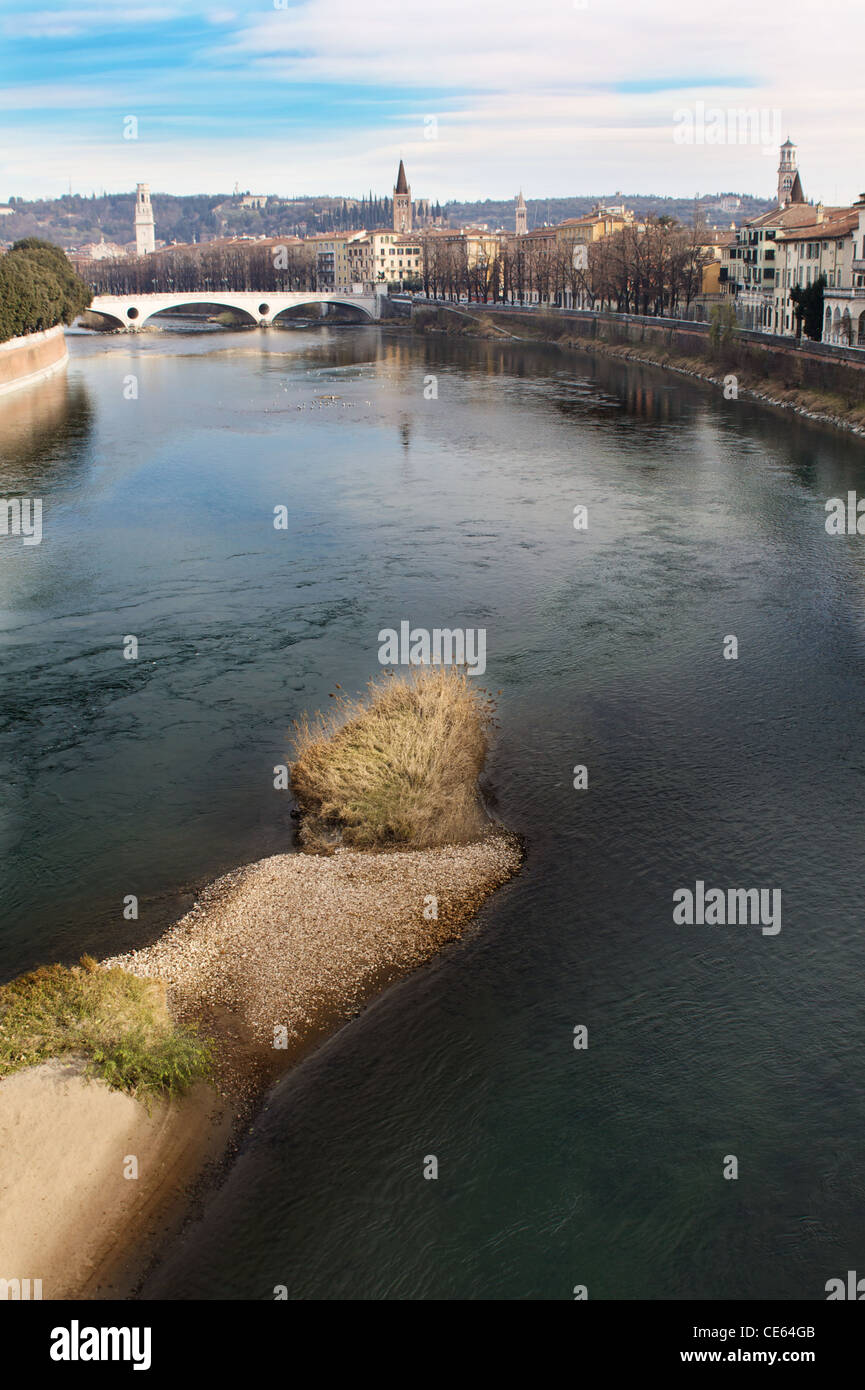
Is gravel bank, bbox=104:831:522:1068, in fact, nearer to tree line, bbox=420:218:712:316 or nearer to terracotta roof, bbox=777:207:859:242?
terracotta roof, bbox=777:207:859:242

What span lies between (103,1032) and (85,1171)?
1.39 metres

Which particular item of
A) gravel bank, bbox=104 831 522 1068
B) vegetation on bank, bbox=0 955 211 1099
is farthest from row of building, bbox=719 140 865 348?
vegetation on bank, bbox=0 955 211 1099

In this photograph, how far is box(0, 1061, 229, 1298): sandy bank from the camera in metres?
10.0

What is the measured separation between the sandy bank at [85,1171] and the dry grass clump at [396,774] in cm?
506

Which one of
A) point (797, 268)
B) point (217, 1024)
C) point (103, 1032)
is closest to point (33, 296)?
point (797, 268)

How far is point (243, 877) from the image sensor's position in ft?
50.0

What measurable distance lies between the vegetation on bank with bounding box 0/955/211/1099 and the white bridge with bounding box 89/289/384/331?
3832 inches

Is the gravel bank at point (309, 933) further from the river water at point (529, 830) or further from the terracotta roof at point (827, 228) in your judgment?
the terracotta roof at point (827, 228)

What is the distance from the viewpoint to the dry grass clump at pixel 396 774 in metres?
16.2

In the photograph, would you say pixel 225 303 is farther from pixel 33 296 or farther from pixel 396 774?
pixel 396 774

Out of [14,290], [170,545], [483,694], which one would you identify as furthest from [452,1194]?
[14,290]

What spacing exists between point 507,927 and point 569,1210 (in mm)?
4245

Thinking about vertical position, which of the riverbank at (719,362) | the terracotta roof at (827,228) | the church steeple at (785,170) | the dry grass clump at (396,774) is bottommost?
the dry grass clump at (396,774)

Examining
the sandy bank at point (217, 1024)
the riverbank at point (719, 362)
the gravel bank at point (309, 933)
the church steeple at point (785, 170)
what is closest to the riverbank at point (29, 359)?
the riverbank at point (719, 362)
